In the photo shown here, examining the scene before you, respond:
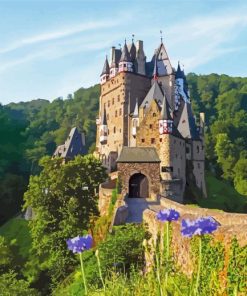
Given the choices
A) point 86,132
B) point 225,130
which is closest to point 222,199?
point 225,130

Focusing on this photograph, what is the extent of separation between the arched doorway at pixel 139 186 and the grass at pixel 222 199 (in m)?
18.0

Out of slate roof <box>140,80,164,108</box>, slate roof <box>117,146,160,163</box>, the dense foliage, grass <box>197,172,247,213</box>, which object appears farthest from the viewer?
the dense foliage

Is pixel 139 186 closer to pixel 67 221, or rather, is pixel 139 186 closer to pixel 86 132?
pixel 67 221

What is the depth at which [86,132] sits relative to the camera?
11644 centimetres

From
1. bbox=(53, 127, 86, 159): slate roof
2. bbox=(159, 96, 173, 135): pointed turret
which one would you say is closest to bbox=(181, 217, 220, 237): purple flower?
bbox=(159, 96, 173, 135): pointed turret

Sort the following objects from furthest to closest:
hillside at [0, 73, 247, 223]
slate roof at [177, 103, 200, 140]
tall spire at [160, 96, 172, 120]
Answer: hillside at [0, 73, 247, 223]
slate roof at [177, 103, 200, 140]
tall spire at [160, 96, 172, 120]

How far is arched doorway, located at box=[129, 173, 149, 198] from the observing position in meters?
41.5

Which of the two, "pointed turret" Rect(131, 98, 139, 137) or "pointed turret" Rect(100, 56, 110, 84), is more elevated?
"pointed turret" Rect(100, 56, 110, 84)

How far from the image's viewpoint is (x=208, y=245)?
11.6 m

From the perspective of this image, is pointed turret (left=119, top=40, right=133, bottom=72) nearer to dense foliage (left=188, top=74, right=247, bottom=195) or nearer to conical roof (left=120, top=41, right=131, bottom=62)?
conical roof (left=120, top=41, right=131, bottom=62)

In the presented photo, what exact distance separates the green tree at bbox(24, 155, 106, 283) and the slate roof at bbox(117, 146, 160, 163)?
5.48m

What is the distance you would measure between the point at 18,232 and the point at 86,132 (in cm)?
6555

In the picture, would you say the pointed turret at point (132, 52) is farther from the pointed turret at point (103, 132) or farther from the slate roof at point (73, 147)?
the slate roof at point (73, 147)

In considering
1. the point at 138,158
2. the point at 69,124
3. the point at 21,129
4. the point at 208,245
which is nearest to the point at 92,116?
the point at 69,124
